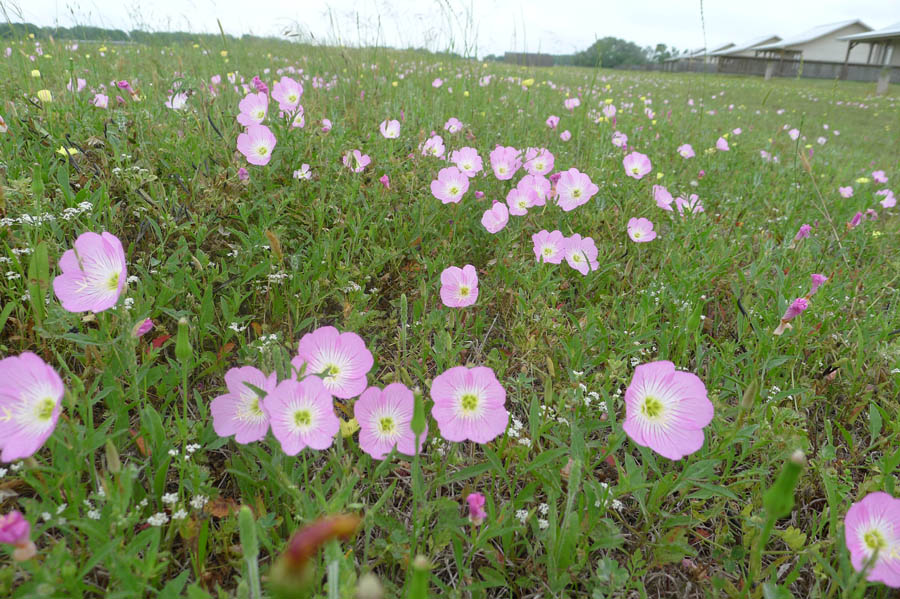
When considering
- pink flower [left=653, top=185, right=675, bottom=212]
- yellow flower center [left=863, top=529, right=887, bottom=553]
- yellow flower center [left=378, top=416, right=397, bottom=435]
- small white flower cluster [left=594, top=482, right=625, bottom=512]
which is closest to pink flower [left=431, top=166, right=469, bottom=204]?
pink flower [left=653, top=185, right=675, bottom=212]

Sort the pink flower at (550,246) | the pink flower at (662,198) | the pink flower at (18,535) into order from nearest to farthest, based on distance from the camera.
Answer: the pink flower at (18,535)
the pink flower at (550,246)
the pink flower at (662,198)

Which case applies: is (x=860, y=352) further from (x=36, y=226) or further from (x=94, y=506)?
(x=36, y=226)

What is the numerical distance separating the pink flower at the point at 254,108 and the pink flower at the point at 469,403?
1784 millimetres

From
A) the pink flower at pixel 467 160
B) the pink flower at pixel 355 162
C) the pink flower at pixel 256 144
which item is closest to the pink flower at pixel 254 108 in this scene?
the pink flower at pixel 256 144

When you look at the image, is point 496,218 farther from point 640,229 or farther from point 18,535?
point 18,535

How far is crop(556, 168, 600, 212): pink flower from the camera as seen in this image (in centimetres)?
224

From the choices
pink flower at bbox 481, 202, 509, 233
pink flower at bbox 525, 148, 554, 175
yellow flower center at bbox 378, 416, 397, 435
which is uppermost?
pink flower at bbox 525, 148, 554, 175

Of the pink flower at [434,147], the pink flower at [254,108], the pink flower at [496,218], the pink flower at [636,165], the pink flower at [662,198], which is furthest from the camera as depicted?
the pink flower at [636,165]

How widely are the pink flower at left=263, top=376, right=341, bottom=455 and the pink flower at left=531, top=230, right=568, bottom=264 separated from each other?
1139 mm

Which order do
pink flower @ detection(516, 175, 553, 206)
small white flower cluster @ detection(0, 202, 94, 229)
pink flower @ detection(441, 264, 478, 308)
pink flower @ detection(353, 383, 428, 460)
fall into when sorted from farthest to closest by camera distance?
pink flower @ detection(516, 175, 553, 206)
pink flower @ detection(441, 264, 478, 308)
small white flower cluster @ detection(0, 202, 94, 229)
pink flower @ detection(353, 383, 428, 460)

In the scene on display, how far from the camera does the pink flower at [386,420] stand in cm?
111

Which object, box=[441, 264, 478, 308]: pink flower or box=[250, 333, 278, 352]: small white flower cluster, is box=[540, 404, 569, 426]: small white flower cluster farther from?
box=[250, 333, 278, 352]: small white flower cluster

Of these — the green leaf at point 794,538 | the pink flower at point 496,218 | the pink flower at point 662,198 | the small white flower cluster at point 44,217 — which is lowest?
the green leaf at point 794,538

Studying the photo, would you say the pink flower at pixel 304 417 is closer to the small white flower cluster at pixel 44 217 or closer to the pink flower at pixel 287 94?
the small white flower cluster at pixel 44 217
